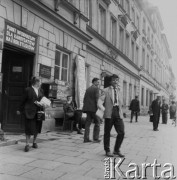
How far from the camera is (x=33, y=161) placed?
14.5 ft

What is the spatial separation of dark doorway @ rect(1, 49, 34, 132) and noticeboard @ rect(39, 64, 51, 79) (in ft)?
1.20

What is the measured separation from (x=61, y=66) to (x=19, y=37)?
2962 mm

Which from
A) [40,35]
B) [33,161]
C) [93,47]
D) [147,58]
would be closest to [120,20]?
[93,47]

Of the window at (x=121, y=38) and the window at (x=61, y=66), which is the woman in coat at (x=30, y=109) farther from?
the window at (x=121, y=38)

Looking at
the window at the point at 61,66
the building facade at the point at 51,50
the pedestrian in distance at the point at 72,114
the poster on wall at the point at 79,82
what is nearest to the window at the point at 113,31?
the building facade at the point at 51,50

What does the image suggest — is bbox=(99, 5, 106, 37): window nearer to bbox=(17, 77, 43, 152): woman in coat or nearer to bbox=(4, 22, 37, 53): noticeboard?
bbox=(4, 22, 37, 53): noticeboard

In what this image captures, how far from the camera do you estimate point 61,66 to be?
10062 mm

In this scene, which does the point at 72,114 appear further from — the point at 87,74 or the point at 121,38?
the point at 121,38

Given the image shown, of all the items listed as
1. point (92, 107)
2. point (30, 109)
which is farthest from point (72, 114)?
point (30, 109)

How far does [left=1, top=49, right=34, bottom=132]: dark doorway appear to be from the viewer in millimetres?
7914

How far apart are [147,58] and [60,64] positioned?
18622 mm

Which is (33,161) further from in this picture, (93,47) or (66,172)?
(93,47)

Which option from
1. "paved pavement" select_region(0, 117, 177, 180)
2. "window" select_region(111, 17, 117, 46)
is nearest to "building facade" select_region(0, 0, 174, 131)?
"paved pavement" select_region(0, 117, 177, 180)

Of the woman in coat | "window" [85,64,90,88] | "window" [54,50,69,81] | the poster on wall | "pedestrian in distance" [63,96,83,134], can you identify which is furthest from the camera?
"window" [85,64,90,88]
